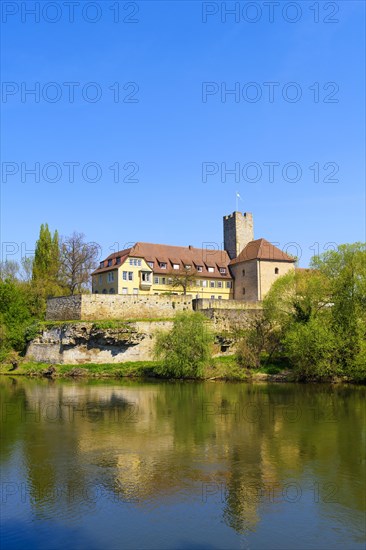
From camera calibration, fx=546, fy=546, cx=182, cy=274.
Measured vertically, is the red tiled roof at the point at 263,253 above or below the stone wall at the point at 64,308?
above

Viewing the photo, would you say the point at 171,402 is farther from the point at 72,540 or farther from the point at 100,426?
the point at 72,540

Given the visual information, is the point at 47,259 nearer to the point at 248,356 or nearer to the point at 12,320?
the point at 12,320

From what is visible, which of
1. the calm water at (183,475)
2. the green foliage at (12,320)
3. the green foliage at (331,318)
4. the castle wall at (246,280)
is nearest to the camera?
the calm water at (183,475)

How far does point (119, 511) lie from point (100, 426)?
32.4 ft

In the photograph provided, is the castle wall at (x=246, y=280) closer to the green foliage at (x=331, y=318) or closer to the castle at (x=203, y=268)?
the castle at (x=203, y=268)

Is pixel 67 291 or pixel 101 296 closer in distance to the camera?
pixel 101 296

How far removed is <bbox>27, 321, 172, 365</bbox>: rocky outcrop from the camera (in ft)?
151

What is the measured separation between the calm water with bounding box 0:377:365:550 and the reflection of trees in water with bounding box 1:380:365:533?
1.6 inches

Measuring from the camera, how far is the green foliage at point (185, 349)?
133 ft

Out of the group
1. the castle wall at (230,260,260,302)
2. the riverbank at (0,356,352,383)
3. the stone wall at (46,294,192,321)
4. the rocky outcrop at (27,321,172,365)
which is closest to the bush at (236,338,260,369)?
the riverbank at (0,356,352,383)

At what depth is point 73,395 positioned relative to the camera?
106ft

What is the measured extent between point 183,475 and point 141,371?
2817cm

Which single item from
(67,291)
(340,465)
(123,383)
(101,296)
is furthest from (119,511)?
(67,291)

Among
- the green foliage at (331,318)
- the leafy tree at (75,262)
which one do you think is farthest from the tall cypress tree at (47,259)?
the green foliage at (331,318)
